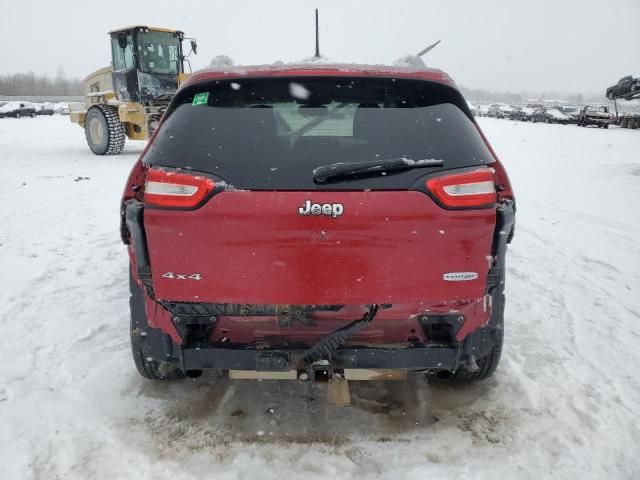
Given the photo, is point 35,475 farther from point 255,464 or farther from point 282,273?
point 282,273

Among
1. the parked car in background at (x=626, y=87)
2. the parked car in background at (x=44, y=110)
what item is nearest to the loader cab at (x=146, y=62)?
the parked car in background at (x=626, y=87)

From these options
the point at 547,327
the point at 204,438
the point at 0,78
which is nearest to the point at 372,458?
the point at 204,438

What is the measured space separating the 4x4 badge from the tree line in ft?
366

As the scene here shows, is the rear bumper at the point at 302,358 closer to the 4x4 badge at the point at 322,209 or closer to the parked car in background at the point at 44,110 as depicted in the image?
the 4x4 badge at the point at 322,209

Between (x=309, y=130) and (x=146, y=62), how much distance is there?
1296cm

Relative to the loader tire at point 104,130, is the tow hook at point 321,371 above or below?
below

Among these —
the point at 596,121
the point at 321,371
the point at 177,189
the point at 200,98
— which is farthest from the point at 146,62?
the point at 596,121

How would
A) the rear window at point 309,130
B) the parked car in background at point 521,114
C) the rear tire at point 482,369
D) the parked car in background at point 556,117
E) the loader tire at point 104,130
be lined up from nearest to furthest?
the rear window at point 309,130
the rear tire at point 482,369
the loader tire at point 104,130
the parked car in background at point 556,117
the parked car in background at point 521,114

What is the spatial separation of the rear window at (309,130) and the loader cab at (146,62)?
12.2 metres

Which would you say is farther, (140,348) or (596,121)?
(596,121)

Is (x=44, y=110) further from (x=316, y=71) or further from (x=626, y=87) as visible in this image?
(x=316, y=71)

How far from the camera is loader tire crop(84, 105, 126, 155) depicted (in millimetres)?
13961

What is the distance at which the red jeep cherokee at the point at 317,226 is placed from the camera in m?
2.06

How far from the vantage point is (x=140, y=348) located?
265 cm
